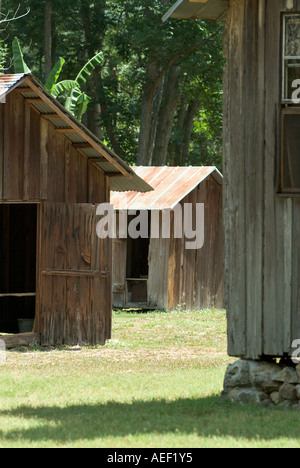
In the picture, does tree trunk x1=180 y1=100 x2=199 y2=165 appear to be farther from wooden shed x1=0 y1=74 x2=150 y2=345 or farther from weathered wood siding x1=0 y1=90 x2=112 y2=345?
weathered wood siding x1=0 y1=90 x2=112 y2=345

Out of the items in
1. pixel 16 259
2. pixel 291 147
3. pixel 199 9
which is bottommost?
pixel 16 259

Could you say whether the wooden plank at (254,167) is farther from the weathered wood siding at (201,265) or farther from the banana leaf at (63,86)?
the banana leaf at (63,86)

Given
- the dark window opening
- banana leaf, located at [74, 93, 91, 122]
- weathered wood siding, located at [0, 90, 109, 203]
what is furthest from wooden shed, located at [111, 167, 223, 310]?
the dark window opening

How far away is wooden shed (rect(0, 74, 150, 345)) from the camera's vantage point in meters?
16.7

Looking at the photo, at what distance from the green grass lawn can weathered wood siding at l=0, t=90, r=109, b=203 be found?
9.61 ft

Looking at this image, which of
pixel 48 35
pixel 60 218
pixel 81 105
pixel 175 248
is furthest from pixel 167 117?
pixel 60 218

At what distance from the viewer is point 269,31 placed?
11.0 m

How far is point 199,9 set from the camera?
11812mm

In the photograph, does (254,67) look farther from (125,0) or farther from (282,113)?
(125,0)

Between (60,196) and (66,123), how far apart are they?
4.63 ft

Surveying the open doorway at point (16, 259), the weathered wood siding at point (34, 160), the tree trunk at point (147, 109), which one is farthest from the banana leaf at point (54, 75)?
the weathered wood siding at point (34, 160)

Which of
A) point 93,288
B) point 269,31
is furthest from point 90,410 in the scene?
point 93,288

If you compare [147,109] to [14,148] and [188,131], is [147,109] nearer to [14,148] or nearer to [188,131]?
[188,131]

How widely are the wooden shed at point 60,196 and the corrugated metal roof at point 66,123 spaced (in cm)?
2
